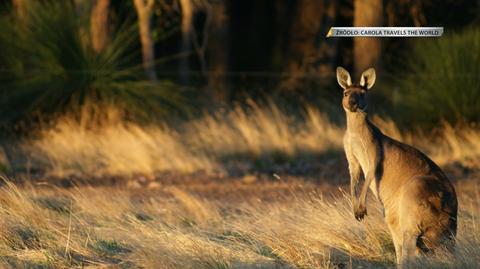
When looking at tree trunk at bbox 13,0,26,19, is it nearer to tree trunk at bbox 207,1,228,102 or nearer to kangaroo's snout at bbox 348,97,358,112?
tree trunk at bbox 207,1,228,102

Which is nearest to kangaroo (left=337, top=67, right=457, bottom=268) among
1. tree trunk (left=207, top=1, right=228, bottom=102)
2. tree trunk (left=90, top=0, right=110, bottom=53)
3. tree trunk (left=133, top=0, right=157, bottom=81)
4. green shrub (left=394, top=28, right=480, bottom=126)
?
green shrub (left=394, top=28, right=480, bottom=126)

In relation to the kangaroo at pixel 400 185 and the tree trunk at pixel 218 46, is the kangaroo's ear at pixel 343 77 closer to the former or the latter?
the kangaroo at pixel 400 185

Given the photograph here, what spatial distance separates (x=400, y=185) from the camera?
6895 mm

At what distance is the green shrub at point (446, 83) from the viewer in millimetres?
15898

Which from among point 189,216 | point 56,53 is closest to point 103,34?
point 56,53

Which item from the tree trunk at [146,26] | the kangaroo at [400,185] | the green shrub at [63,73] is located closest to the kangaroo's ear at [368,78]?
the kangaroo at [400,185]

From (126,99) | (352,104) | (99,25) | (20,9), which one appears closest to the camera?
(352,104)

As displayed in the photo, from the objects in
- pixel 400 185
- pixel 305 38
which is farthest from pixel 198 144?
pixel 305 38

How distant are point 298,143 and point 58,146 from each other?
3.61 m

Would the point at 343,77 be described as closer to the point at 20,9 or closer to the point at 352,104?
the point at 352,104

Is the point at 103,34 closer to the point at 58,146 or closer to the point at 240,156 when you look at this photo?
the point at 58,146

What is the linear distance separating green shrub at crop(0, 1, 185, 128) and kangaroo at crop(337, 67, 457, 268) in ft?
29.4

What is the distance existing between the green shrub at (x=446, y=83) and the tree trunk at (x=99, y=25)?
16.6ft

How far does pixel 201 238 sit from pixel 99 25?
9734 mm
